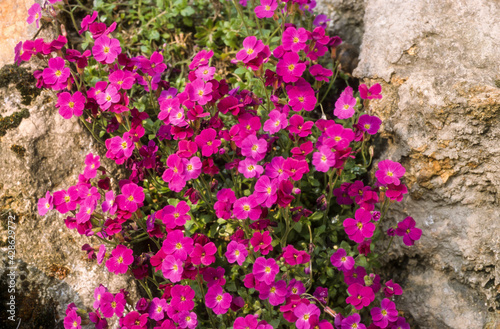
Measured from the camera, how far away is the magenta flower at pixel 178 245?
3016mm

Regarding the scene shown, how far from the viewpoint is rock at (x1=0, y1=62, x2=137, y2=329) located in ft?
11.9

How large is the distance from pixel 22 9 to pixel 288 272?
3.55 meters

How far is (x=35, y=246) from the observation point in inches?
146

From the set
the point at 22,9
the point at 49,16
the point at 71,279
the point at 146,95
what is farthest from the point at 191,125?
the point at 22,9

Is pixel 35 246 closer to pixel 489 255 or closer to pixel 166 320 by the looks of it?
pixel 166 320

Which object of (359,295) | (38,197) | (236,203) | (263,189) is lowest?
(359,295)

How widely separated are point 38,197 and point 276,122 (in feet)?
6.84

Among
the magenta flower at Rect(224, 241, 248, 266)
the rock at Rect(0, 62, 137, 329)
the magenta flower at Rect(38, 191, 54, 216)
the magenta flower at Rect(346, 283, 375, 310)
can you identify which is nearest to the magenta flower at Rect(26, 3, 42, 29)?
the rock at Rect(0, 62, 137, 329)

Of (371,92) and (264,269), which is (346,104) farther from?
(264,269)

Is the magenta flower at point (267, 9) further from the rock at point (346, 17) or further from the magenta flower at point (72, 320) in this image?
the magenta flower at point (72, 320)

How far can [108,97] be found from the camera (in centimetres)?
350

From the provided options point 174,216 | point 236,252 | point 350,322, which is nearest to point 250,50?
point 174,216

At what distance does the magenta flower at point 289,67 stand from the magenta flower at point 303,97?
0.29 feet

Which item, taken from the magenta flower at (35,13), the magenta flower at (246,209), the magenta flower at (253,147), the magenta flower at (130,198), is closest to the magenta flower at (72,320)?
the magenta flower at (130,198)
